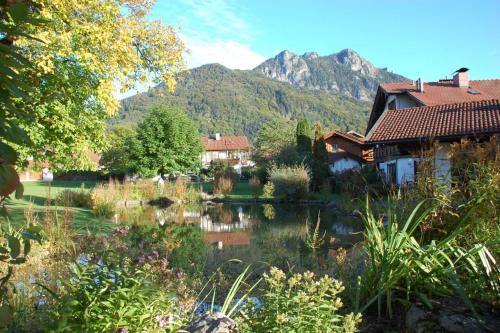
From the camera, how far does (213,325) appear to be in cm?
283

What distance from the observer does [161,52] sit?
28.3 feet

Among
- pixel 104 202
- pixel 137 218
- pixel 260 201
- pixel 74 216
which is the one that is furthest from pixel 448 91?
pixel 74 216

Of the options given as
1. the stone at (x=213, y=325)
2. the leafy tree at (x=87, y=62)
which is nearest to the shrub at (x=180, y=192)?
the leafy tree at (x=87, y=62)

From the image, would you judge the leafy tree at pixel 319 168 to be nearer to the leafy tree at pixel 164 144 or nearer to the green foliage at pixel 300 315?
the leafy tree at pixel 164 144

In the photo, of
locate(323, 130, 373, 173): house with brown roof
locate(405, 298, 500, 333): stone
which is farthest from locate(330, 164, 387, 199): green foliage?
locate(405, 298, 500, 333): stone

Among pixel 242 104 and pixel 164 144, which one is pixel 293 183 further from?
pixel 242 104

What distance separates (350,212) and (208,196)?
39.0 feet

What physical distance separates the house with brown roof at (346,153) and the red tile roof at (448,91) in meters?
9.17

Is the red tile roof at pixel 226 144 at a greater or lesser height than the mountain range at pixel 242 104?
lesser

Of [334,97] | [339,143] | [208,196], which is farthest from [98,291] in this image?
[334,97]

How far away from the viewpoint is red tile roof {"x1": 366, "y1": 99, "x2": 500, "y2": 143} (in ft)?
61.1

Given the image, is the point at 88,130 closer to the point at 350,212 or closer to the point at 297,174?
the point at 350,212

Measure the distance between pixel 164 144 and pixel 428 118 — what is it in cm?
2376

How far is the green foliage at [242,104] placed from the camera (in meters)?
138
